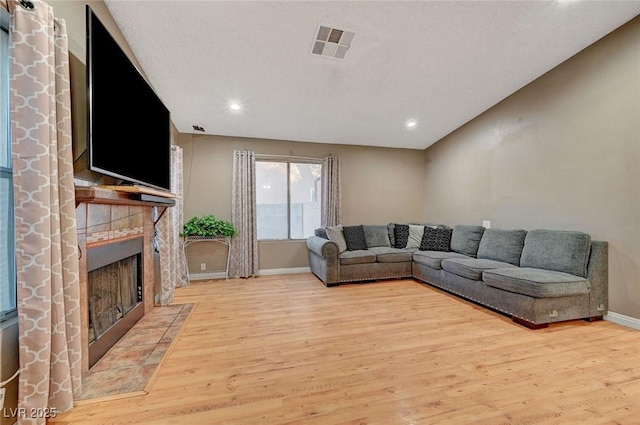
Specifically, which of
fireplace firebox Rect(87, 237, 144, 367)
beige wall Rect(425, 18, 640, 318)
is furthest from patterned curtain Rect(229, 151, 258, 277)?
beige wall Rect(425, 18, 640, 318)

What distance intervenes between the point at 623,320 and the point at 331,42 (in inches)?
153

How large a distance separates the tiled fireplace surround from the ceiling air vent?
2.14 metres

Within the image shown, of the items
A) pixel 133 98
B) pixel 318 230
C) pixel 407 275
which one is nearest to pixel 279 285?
pixel 318 230

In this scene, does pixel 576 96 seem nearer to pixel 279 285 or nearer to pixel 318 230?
pixel 318 230

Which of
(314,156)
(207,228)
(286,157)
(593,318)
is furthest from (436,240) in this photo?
(207,228)

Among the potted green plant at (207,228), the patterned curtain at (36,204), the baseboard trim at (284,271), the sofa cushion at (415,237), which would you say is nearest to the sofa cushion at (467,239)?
the sofa cushion at (415,237)

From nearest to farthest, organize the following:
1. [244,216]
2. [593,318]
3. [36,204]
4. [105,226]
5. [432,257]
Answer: [36,204]
[105,226]
[593,318]
[432,257]
[244,216]

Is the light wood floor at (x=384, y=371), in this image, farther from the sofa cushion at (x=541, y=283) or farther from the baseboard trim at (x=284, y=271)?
the baseboard trim at (x=284, y=271)

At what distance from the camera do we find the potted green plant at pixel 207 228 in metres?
3.99

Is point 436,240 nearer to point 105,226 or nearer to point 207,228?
point 207,228

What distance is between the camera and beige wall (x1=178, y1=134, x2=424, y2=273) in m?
4.38

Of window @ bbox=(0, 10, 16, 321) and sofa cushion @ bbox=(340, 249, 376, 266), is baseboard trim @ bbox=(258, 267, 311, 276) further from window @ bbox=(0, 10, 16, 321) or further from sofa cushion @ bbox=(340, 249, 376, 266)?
window @ bbox=(0, 10, 16, 321)

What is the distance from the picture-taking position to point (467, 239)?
3943 millimetres

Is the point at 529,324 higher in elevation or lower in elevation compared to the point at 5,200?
lower
